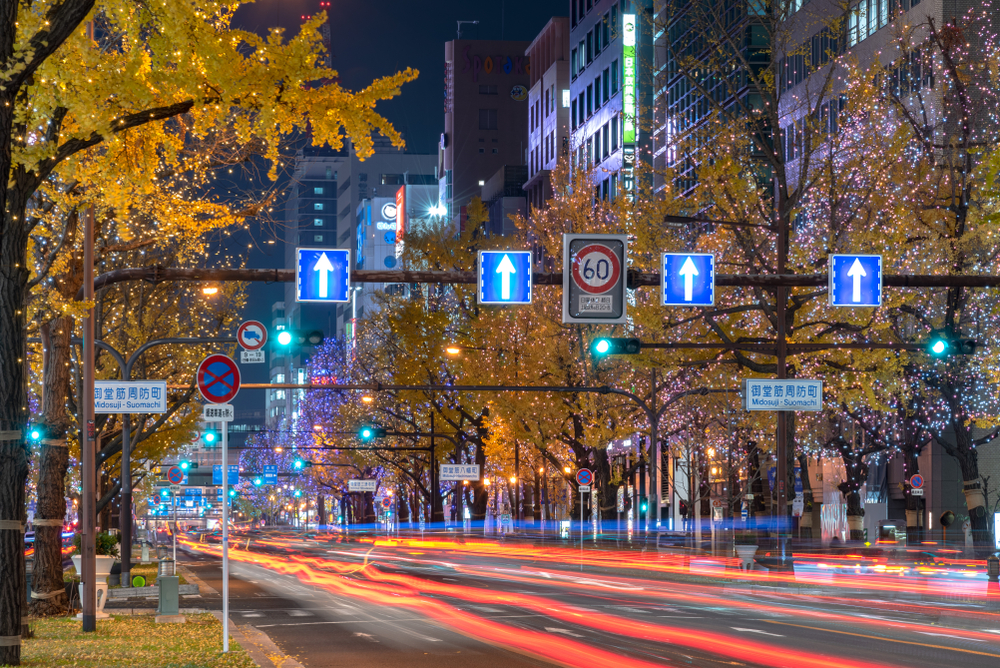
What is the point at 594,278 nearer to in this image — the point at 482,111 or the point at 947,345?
the point at 947,345

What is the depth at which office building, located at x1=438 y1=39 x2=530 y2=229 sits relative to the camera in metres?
157

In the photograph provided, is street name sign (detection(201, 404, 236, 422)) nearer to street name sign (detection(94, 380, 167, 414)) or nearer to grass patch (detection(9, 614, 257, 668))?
grass patch (detection(9, 614, 257, 668))

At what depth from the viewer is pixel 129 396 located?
22.2 meters

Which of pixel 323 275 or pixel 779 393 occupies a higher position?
pixel 323 275

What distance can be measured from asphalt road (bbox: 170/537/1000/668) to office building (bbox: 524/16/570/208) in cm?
7530

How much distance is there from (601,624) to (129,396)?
910 cm

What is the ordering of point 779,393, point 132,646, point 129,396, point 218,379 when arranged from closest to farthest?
point 132,646
point 218,379
point 129,396
point 779,393

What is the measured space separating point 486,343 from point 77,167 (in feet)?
129

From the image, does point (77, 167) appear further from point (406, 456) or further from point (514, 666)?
point (406, 456)

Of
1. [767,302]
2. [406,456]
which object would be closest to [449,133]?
[406,456]

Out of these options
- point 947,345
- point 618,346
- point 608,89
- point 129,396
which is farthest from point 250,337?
point 608,89

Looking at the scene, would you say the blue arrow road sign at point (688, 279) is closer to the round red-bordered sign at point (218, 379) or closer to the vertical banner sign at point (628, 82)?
the round red-bordered sign at point (218, 379)

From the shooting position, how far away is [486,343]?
54219 millimetres

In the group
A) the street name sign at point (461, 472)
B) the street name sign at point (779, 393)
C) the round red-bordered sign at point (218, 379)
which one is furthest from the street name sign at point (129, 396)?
the street name sign at point (461, 472)
